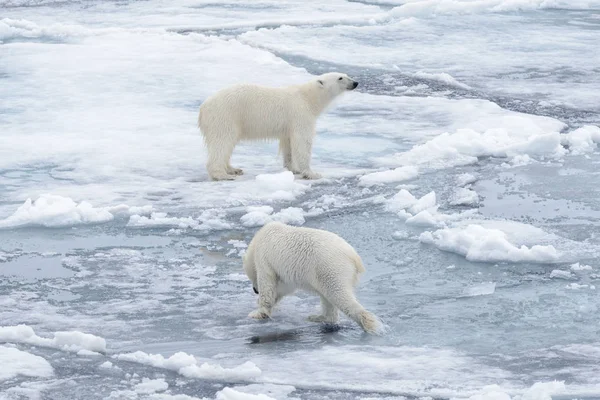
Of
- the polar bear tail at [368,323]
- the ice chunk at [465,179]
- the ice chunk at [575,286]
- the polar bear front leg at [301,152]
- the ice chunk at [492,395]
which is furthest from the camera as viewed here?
the polar bear front leg at [301,152]

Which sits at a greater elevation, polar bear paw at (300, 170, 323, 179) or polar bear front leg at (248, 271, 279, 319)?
polar bear front leg at (248, 271, 279, 319)

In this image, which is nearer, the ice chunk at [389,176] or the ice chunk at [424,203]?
the ice chunk at [424,203]

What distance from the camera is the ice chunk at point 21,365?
15.1ft

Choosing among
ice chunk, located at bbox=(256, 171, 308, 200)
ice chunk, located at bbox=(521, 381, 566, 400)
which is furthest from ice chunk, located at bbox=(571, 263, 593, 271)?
ice chunk, located at bbox=(256, 171, 308, 200)

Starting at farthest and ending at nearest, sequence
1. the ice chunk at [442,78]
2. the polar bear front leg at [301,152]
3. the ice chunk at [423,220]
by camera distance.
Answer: the ice chunk at [442,78] < the polar bear front leg at [301,152] < the ice chunk at [423,220]

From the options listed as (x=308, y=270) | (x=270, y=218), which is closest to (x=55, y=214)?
(x=270, y=218)

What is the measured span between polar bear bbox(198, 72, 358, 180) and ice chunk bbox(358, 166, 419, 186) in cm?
44

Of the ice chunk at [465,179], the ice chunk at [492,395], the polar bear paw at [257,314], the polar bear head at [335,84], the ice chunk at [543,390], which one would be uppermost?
the polar bear head at [335,84]

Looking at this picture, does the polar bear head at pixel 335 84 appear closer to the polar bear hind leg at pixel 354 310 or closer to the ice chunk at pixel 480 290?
the ice chunk at pixel 480 290

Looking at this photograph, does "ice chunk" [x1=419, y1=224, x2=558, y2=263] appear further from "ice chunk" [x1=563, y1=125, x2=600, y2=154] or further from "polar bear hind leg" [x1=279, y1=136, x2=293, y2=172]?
"ice chunk" [x1=563, y1=125, x2=600, y2=154]

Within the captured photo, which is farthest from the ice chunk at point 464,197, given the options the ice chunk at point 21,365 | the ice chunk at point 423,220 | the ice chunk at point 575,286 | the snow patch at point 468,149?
the ice chunk at point 21,365

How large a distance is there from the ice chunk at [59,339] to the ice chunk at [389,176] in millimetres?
3571

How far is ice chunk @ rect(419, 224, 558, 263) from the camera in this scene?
6164mm

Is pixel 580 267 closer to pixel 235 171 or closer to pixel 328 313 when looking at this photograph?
pixel 328 313
